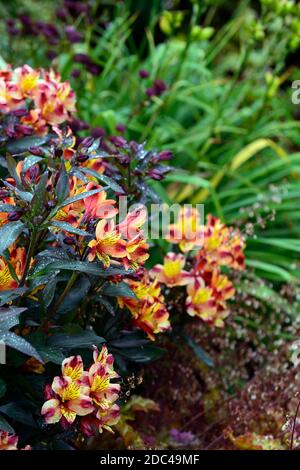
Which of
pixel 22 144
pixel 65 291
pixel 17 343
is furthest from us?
pixel 22 144

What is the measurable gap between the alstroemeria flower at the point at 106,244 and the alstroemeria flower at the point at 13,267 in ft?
0.60

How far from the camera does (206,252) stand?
2.07 metres

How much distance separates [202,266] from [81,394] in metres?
0.66

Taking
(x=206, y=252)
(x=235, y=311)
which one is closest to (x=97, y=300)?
(x=206, y=252)

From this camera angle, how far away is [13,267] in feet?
5.32

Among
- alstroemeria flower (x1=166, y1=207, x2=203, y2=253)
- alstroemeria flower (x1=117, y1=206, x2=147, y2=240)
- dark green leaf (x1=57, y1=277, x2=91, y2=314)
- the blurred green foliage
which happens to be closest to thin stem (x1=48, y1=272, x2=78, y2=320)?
dark green leaf (x1=57, y1=277, x2=91, y2=314)

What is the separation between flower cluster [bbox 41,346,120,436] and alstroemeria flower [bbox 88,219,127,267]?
0.19 meters

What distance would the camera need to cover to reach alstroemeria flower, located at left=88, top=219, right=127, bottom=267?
1.50 m

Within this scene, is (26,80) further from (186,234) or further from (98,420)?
(98,420)

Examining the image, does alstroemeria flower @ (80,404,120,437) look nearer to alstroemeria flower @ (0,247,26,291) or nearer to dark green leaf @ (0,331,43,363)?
dark green leaf @ (0,331,43,363)

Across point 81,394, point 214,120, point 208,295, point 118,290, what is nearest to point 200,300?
point 208,295

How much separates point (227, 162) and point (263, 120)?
285 mm

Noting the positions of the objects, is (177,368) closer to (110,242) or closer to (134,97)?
(110,242)

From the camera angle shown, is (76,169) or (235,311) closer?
(76,169)
